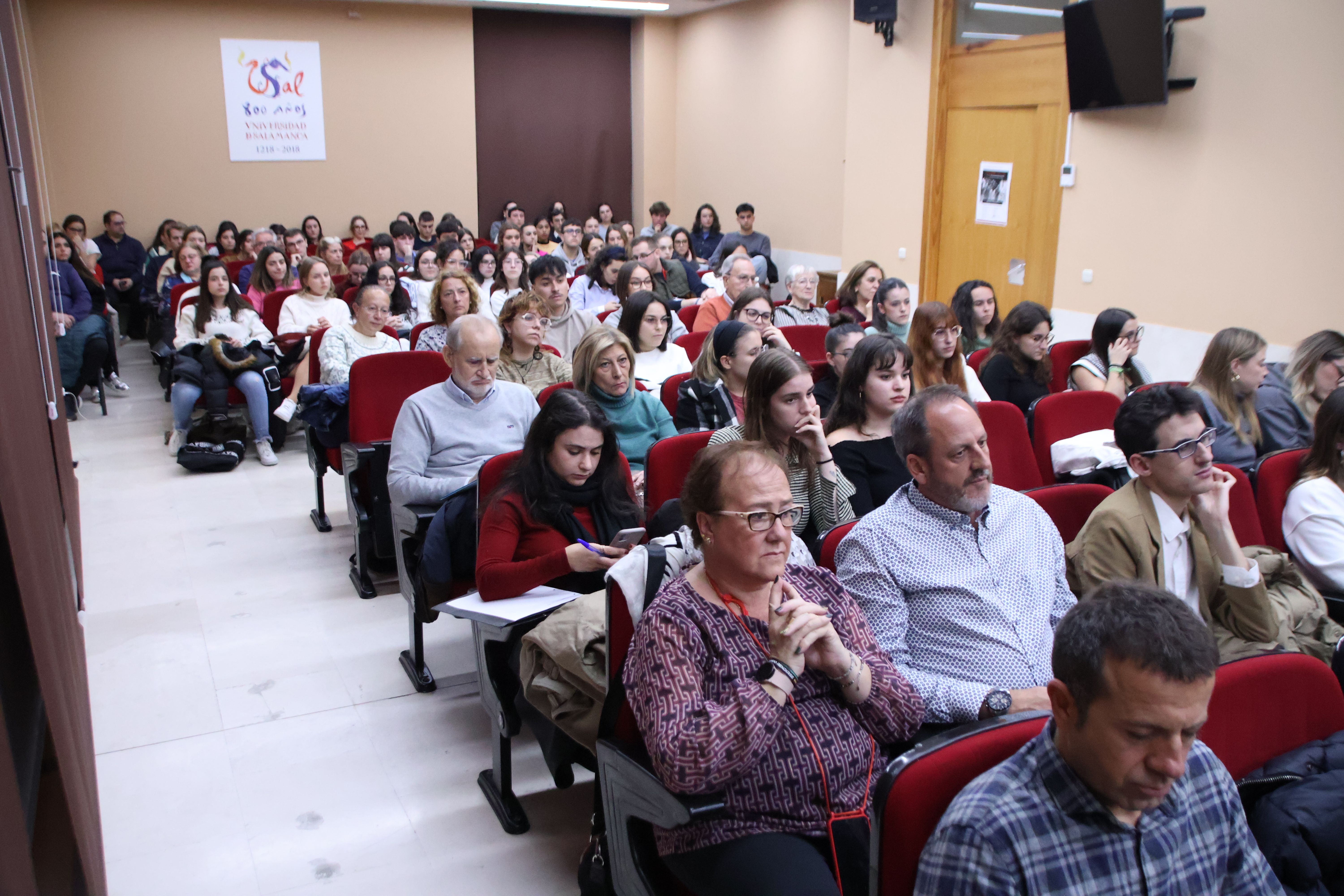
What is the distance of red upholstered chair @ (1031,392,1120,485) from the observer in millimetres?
3541

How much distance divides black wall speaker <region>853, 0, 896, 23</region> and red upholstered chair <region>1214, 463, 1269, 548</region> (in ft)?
20.2

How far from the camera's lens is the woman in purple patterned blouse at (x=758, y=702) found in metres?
1.59

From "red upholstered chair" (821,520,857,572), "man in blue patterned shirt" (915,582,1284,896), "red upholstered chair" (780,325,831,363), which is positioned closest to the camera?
"man in blue patterned shirt" (915,582,1284,896)

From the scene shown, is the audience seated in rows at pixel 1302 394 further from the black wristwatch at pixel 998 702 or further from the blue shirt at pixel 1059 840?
the blue shirt at pixel 1059 840

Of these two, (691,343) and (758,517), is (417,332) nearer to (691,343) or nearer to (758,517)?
(691,343)

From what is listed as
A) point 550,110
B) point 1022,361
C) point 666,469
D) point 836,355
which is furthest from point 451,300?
point 550,110

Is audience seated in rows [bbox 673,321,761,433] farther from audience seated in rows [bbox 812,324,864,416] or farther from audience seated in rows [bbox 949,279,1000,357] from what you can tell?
audience seated in rows [bbox 949,279,1000,357]

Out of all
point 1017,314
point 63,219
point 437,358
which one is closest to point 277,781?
point 437,358

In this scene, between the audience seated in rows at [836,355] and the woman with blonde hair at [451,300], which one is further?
the woman with blonde hair at [451,300]

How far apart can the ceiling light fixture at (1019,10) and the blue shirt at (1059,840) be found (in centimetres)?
635

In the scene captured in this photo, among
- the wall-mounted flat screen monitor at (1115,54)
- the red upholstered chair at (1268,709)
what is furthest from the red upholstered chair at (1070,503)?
the wall-mounted flat screen monitor at (1115,54)

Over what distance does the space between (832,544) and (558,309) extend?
146 inches

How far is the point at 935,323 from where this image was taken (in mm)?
4062

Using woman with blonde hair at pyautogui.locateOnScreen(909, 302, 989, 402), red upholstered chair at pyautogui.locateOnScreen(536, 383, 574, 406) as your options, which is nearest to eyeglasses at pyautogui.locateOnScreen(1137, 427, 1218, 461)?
woman with blonde hair at pyautogui.locateOnScreen(909, 302, 989, 402)
